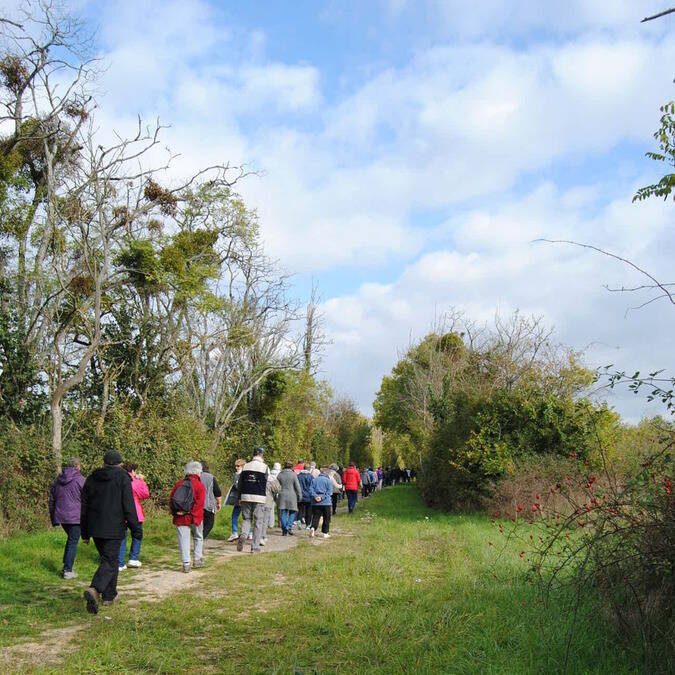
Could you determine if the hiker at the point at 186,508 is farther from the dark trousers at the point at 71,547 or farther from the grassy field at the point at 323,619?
the dark trousers at the point at 71,547

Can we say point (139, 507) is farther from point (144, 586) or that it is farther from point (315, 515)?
point (315, 515)

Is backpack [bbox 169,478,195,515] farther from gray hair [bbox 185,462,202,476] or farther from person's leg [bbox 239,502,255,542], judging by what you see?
person's leg [bbox 239,502,255,542]

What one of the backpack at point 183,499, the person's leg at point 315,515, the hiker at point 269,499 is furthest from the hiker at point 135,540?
the person's leg at point 315,515

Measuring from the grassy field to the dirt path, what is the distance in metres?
0.16

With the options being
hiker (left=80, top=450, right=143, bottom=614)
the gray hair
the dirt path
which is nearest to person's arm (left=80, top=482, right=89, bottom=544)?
hiker (left=80, top=450, right=143, bottom=614)

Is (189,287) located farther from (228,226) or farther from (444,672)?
(444,672)

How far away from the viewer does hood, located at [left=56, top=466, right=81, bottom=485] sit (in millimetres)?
10273

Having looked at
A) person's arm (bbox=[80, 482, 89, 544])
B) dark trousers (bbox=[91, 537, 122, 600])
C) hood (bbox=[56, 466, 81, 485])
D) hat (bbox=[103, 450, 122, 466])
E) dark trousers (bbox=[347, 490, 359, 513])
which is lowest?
dark trousers (bbox=[347, 490, 359, 513])

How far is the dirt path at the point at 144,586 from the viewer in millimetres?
6004

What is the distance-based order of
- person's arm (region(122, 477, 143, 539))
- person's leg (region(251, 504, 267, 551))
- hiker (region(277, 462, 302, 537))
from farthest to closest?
hiker (region(277, 462, 302, 537)), person's leg (region(251, 504, 267, 551)), person's arm (region(122, 477, 143, 539))

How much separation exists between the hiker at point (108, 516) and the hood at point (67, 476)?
7.00 feet

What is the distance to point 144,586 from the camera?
9.48m

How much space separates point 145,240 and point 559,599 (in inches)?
677

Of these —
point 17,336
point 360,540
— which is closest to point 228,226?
point 17,336
